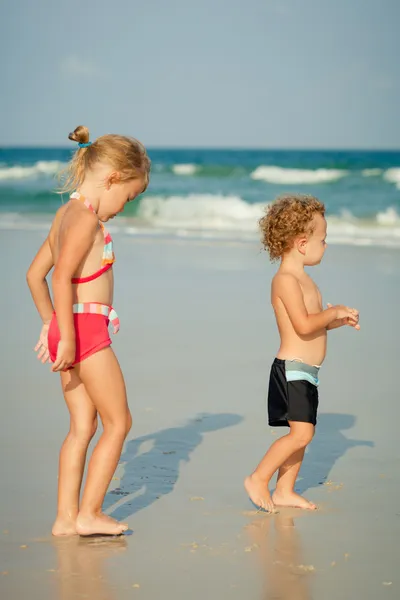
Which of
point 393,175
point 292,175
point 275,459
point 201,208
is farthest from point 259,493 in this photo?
point 292,175

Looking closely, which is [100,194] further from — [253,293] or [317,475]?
[253,293]

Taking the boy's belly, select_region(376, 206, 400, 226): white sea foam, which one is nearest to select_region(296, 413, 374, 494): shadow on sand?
the boy's belly

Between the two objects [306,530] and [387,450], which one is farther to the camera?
[387,450]

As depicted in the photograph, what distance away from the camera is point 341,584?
9.36ft

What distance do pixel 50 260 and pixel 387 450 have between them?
6.20 ft

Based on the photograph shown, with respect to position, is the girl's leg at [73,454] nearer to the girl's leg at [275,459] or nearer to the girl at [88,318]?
the girl at [88,318]

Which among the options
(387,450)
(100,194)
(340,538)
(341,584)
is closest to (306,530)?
(340,538)

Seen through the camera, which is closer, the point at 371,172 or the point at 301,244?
the point at 301,244

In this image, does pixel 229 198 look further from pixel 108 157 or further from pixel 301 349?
pixel 108 157

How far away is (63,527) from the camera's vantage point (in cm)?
325

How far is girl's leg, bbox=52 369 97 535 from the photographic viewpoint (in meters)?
3.25

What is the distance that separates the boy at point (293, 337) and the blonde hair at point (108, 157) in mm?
661

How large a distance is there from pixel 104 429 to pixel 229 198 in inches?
869

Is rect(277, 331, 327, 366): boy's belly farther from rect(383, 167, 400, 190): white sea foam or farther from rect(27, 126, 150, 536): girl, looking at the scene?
rect(383, 167, 400, 190): white sea foam
